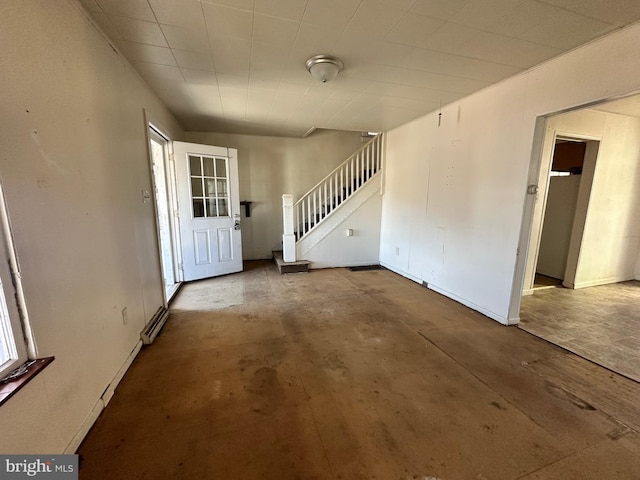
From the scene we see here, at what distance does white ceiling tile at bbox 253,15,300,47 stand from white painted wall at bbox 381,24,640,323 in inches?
92.3

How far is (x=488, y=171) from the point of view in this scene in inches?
121

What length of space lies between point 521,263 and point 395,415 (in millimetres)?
2181

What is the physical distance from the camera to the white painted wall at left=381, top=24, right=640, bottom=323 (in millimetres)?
2158

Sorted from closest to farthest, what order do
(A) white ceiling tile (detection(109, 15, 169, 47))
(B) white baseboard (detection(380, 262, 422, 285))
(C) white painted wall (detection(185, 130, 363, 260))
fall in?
(A) white ceiling tile (detection(109, 15, 169, 47))
(B) white baseboard (detection(380, 262, 422, 285))
(C) white painted wall (detection(185, 130, 363, 260))

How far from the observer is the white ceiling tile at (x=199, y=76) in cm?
264

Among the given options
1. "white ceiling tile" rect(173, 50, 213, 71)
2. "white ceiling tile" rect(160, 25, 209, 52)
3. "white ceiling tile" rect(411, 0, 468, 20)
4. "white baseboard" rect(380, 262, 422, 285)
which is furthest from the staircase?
"white ceiling tile" rect(411, 0, 468, 20)

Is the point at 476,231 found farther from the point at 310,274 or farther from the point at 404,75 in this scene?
the point at 310,274

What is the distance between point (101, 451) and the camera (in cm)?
144

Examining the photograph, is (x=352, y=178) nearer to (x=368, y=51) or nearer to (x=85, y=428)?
(x=368, y=51)

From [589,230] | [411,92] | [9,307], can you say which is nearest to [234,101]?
[411,92]

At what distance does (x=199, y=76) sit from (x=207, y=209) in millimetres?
2197

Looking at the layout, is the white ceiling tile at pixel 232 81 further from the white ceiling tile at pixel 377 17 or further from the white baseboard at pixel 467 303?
the white baseboard at pixel 467 303

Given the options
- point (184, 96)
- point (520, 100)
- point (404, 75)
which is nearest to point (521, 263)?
point (520, 100)

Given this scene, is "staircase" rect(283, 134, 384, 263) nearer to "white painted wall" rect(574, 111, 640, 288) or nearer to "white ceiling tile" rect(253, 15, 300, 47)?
"white ceiling tile" rect(253, 15, 300, 47)
